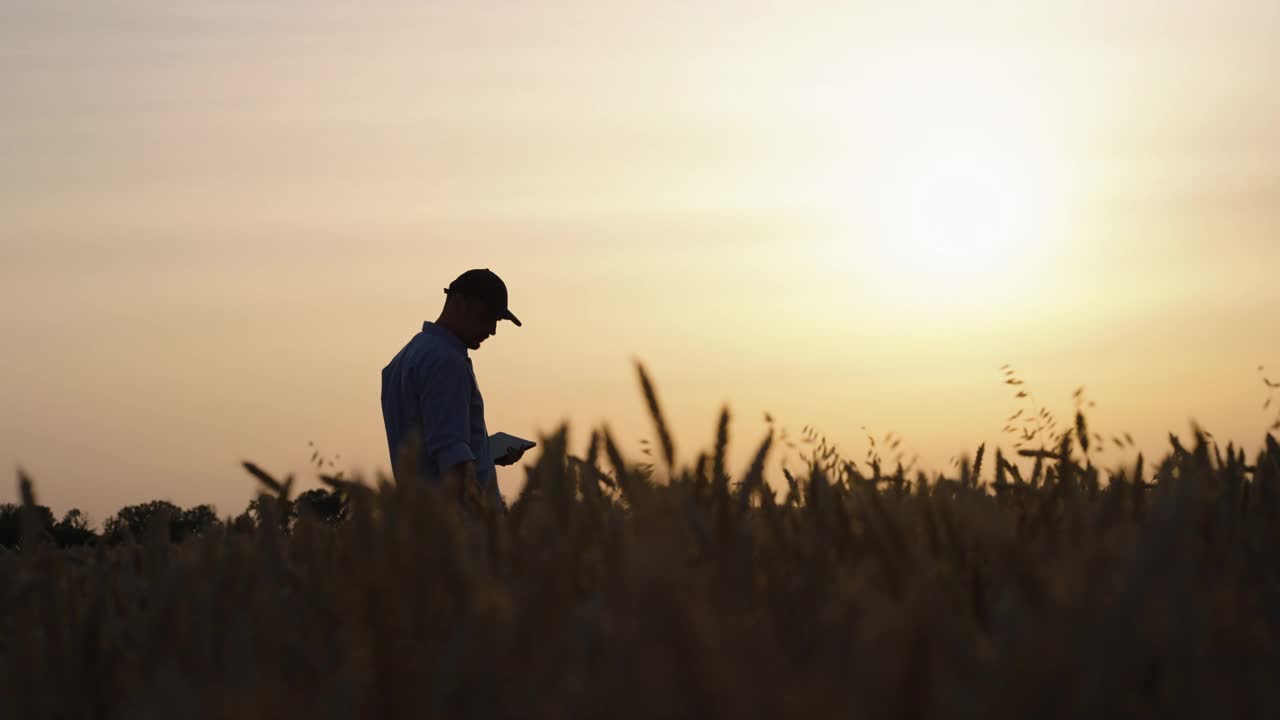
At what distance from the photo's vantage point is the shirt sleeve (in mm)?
6270

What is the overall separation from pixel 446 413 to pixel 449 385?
159 mm

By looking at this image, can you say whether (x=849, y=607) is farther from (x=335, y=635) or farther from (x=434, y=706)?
(x=335, y=635)

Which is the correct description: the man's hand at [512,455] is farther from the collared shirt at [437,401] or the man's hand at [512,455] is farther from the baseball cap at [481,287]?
the baseball cap at [481,287]

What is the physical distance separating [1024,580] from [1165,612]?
35 centimetres

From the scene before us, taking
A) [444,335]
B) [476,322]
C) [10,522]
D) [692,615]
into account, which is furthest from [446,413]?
[692,615]

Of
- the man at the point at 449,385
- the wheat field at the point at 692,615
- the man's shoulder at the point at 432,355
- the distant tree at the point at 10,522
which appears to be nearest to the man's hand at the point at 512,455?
the man at the point at 449,385

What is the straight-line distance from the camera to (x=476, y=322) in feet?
23.2

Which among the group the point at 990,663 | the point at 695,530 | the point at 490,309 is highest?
the point at 490,309

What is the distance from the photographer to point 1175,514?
0.81 meters

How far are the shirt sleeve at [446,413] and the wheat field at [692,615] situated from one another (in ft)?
14.7

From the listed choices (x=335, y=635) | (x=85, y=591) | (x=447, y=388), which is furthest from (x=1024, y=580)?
(x=447, y=388)

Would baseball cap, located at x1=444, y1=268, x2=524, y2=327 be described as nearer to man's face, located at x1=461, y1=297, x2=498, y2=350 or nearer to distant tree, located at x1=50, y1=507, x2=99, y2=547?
man's face, located at x1=461, y1=297, x2=498, y2=350

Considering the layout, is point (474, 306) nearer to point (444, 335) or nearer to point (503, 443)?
point (444, 335)

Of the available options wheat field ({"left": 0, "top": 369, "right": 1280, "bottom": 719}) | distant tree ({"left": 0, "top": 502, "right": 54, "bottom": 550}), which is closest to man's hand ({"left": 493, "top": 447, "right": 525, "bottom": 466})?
distant tree ({"left": 0, "top": 502, "right": 54, "bottom": 550})
